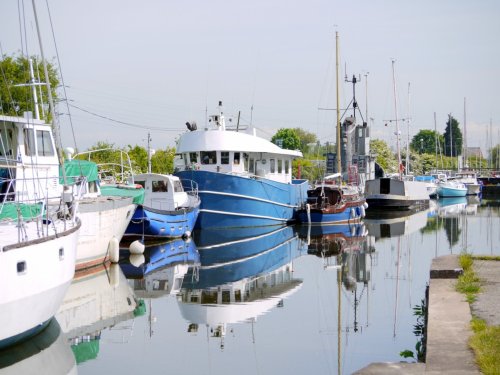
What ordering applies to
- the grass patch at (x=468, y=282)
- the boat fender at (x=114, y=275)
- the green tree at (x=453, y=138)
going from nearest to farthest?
the grass patch at (x=468, y=282) → the boat fender at (x=114, y=275) → the green tree at (x=453, y=138)

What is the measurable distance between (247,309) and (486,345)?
30.4 feet

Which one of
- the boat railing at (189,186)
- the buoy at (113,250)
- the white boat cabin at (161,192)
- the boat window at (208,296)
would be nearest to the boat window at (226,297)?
the boat window at (208,296)

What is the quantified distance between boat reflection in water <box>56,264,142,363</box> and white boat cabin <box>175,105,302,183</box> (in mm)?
15106

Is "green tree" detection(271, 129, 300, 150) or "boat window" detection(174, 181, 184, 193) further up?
"green tree" detection(271, 129, 300, 150)

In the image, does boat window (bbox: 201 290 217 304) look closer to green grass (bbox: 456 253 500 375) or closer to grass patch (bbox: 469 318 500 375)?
green grass (bbox: 456 253 500 375)

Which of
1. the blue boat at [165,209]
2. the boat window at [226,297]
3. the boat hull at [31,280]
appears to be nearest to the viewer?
the boat hull at [31,280]

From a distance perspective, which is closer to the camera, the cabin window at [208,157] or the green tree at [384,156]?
the cabin window at [208,157]

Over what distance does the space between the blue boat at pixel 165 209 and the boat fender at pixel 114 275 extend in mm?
5040

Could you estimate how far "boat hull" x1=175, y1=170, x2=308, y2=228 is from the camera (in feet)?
123

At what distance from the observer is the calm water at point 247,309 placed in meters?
14.9

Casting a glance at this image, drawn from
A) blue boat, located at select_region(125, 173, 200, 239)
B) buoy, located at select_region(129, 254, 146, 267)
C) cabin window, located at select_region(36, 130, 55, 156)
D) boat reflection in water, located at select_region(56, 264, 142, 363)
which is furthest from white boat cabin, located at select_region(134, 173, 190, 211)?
cabin window, located at select_region(36, 130, 55, 156)

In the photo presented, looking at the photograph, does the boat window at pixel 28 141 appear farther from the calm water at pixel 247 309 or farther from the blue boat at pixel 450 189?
the blue boat at pixel 450 189

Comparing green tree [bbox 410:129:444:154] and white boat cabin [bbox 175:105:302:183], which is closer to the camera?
white boat cabin [bbox 175:105:302:183]

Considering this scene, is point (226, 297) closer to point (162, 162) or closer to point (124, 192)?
point (124, 192)
